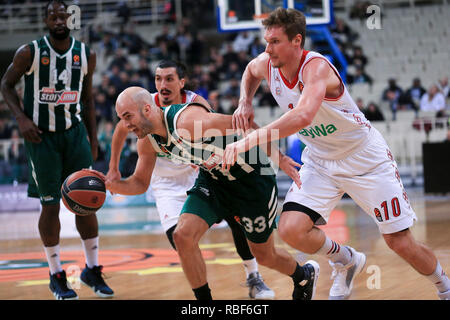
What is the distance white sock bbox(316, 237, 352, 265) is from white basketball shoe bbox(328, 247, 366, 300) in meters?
0.05

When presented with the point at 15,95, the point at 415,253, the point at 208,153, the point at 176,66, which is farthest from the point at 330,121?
the point at 15,95

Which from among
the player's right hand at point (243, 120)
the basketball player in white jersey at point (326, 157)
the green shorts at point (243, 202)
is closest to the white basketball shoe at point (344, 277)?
the basketball player in white jersey at point (326, 157)

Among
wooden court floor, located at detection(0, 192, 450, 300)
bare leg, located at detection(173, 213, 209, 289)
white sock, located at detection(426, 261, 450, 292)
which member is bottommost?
wooden court floor, located at detection(0, 192, 450, 300)

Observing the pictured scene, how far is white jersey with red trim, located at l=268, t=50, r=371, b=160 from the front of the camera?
14.1ft

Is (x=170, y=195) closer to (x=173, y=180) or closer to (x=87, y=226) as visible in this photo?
(x=173, y=180)

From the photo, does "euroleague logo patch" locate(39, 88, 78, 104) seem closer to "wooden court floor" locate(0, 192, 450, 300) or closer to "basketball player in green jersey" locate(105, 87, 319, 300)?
"basketball player in green jersey" locate(105, 87, 319, 300)

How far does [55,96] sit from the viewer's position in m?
5.52

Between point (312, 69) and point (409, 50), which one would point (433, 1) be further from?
point (312, 69)

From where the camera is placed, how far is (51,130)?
18.0ft

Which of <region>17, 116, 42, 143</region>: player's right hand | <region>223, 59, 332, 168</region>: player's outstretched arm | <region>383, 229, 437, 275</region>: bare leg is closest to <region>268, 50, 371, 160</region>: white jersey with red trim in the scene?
<region>223, 59, 332, 168</region>: player's outstretched arm

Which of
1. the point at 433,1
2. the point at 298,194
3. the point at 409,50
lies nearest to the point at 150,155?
the point at 298,194

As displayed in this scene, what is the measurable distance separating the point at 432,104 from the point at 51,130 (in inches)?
461

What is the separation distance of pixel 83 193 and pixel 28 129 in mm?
1120

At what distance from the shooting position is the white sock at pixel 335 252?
15.5 ft
